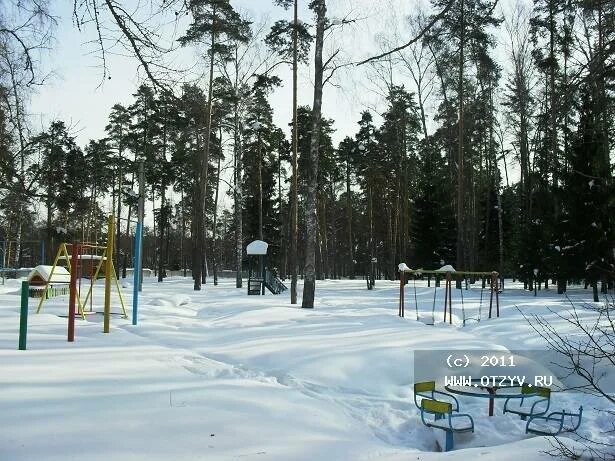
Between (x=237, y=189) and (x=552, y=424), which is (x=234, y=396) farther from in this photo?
(x=237, y=189)

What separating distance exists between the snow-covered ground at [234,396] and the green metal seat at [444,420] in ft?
0.42

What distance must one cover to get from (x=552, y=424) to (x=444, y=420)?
1388mm

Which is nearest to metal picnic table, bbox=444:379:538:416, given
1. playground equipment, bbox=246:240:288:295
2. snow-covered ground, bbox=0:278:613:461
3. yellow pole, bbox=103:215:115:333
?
snow-covered ground, bbox=0:278:613:461

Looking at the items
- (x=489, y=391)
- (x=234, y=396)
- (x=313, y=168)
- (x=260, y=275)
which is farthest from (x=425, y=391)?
(x=260, y=275)

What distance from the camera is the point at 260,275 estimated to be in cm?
2564

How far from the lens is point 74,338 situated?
9.42 m

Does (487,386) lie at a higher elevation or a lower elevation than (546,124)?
Result: lower

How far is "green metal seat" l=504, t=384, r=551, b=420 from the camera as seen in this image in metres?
6.93

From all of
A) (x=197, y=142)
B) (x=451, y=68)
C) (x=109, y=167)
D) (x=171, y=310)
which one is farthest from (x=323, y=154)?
(x=171, y=310)

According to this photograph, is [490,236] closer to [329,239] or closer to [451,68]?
[451,68]

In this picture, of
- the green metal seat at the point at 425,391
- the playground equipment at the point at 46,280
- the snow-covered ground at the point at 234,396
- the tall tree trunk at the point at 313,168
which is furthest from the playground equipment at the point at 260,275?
the green metal seat at the point at 425,391

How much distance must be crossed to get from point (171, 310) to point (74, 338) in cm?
627

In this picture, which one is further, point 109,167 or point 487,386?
point 109,167

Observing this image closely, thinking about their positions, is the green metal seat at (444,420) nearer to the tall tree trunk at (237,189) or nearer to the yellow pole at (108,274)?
the yellow pole at (108,274)
